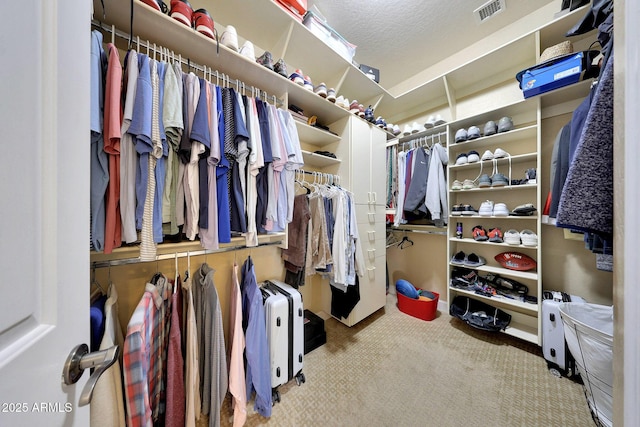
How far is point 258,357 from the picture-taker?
3.81 ft

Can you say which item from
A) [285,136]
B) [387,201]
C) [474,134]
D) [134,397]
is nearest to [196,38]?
[285,136]

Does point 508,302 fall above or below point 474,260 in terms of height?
below

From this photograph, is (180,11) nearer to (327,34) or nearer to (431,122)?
(327,34)

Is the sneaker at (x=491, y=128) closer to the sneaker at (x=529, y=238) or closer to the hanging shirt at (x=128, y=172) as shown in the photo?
the sneaker at (x=529, y=238)

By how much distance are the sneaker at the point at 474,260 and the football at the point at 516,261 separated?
119 mm

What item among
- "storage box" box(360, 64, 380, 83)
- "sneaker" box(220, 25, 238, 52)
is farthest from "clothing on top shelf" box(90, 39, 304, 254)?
"storage box" box(360, 64, 380, 83)

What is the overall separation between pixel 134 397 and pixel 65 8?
3.72ft

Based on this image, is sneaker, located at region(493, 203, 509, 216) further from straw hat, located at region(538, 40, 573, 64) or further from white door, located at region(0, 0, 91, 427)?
white door, located at region(0, 0, 91, 427)

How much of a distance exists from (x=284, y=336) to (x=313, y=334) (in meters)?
0.48

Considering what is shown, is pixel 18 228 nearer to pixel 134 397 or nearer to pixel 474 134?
pixel 134 397

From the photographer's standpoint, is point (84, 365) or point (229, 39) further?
point (229, 39)

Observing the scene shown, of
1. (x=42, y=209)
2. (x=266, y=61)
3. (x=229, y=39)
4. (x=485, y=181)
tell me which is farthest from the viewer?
(x=485, y=181)

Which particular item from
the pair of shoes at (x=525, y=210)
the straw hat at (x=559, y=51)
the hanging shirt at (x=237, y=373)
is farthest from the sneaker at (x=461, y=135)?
the hanging shirt at (x=237, y=373)

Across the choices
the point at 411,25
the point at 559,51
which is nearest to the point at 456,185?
the point at 559,51
